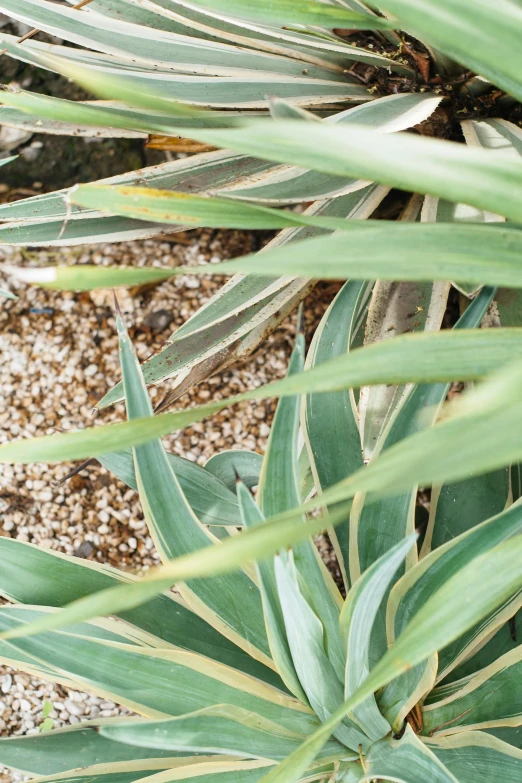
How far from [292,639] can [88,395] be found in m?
0.92

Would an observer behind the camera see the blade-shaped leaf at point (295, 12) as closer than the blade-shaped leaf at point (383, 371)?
No

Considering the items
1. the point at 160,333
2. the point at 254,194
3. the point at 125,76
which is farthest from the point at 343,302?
the point at 160,333

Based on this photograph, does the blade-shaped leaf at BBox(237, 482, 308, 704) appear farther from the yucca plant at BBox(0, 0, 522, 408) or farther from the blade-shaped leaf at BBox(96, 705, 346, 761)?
the yucca plant at BBox(0, 0, 522, 408)

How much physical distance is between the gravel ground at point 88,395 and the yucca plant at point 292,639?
51 centimetres

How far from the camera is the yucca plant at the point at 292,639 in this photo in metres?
0.60

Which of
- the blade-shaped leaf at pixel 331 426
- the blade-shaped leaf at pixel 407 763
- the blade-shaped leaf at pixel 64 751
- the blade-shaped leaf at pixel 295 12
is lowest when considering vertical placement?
the blade-shaped leaf at pixel 64 751

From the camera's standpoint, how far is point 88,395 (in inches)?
55.5

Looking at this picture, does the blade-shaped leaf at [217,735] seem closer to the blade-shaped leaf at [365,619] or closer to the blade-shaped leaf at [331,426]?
the blade-shaped leaf at [365,619]

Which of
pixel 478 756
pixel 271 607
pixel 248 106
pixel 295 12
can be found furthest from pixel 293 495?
pixel 248 106

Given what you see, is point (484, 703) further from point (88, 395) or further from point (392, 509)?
point (88, 395)

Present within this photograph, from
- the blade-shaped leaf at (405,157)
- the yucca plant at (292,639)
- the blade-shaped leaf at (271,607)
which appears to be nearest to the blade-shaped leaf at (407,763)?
the yucca plant at (292,639)

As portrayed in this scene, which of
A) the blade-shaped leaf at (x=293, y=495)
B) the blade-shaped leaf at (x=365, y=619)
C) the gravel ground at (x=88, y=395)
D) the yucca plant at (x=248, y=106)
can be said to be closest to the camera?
the blade-shaped leaf at (x=365, y=619)

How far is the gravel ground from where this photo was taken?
1314 millimetres

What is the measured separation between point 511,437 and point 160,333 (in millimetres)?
1153
